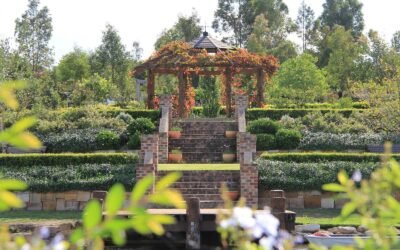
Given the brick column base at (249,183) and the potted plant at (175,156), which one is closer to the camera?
the brick column base at (249,183)

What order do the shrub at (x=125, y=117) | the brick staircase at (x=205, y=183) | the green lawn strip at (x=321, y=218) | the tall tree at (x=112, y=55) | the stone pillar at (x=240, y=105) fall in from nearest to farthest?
the green lawn strip at (x=321, y=218) < the brick staircase at (x=205, y=183) < the stone pillar at (x=240, y=105) < the shrub at (x=125, y=117) < the tall tree at (x=112, y=55)

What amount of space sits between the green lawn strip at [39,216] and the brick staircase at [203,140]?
18.4ft

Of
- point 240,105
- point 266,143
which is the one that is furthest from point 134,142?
point 240,105

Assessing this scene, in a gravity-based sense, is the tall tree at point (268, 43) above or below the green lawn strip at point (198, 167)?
above

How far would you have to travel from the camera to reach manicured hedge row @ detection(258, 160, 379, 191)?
57.3ft

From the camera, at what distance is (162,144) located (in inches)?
847

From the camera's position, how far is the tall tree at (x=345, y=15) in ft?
211

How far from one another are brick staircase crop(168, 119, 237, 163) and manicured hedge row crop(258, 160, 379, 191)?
3621 millimetres

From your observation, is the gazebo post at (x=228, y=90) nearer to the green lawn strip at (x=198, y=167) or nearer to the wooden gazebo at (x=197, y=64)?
the wooden gazebo at (x=197, y=64)

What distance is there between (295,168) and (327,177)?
2.69 ft

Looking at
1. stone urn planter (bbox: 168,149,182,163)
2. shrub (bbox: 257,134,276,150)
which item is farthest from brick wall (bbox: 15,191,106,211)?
shrub (bbox: 257,134,276,150)

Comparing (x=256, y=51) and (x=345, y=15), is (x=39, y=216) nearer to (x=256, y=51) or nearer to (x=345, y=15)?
(x=256, y=51)

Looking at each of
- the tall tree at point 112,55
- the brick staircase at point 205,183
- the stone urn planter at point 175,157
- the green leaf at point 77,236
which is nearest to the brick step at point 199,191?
the brick staircase at point 205,183

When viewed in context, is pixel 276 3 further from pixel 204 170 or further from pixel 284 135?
pixel 204 170
